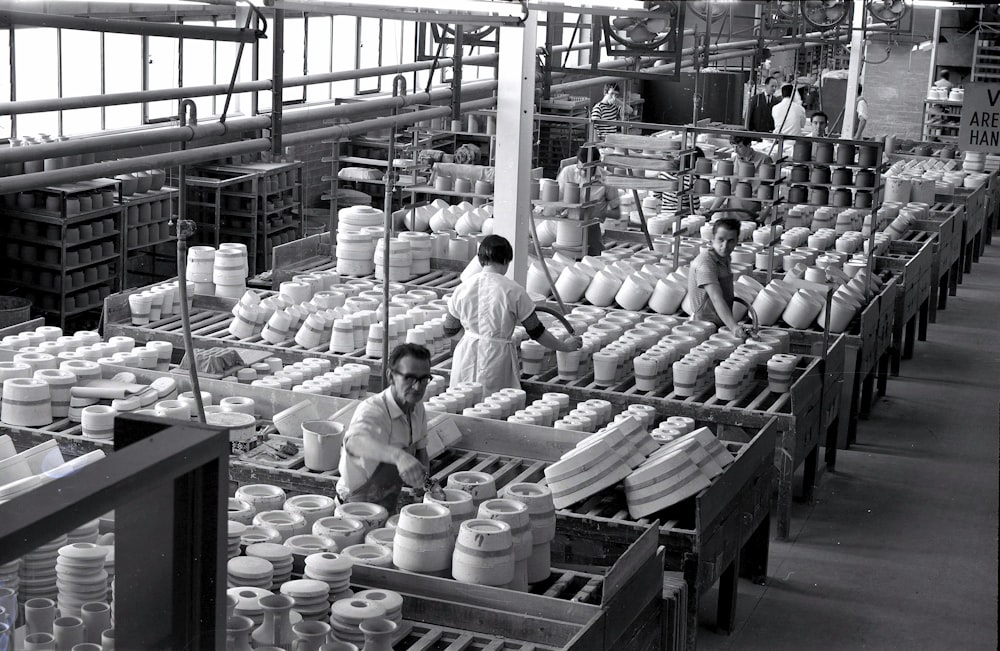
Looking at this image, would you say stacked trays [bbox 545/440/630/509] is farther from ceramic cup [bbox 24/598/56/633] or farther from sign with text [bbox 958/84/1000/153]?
sign with text [bbox 958/84/1000/153]

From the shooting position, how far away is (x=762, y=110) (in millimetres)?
18812

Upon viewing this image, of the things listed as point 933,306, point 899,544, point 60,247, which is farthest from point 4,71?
point 933,306

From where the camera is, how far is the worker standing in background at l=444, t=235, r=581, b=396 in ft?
22.7

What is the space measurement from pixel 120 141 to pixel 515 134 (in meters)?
3.98

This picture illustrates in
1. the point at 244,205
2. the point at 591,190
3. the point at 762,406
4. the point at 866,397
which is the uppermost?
the point at 591,190

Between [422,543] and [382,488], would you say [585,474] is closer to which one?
[382,488]

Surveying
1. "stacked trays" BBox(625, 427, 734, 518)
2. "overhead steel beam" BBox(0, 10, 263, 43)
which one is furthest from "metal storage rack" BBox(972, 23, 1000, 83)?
"overhead steel beam" BBox(0, 10, 263, 43)

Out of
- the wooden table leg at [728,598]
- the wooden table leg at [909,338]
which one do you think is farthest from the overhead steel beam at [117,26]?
the wooden table leg at [909,338]

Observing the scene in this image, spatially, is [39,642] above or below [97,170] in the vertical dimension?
below

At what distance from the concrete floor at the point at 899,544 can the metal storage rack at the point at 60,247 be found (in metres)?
6.81

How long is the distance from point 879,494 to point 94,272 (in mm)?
7241

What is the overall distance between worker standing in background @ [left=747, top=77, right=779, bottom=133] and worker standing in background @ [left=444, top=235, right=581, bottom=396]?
1043 centimetres

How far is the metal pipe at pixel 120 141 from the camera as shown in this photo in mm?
4301

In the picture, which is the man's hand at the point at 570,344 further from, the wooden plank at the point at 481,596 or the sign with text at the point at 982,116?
the sign with text at the point at 982,116
